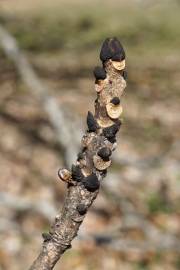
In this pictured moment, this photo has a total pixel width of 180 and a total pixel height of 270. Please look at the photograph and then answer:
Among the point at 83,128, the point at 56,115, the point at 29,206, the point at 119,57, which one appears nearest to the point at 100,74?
the point at 119,57

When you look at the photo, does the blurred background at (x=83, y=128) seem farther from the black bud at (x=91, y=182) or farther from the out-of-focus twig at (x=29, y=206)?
the black bud at (x=91, y=182)

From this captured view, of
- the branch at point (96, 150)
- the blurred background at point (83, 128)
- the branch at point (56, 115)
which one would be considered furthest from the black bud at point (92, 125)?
the branch at point (56, 115)

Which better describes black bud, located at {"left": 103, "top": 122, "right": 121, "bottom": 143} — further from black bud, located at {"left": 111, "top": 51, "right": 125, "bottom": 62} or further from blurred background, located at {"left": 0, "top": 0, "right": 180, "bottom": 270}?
blurred background, located at {"left": 0, "top": 0, "right": 180, "bottom": 270}

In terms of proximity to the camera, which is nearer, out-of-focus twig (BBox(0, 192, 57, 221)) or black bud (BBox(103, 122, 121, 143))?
black bud (BBox(103, 122, 121, 143))

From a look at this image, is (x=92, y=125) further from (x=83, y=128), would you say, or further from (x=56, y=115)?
(x=83, y=128)

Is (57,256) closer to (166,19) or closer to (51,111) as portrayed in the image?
(51,111)

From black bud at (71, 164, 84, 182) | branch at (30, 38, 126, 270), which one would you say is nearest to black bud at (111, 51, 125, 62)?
branch at (30, 38, 126, 270)
